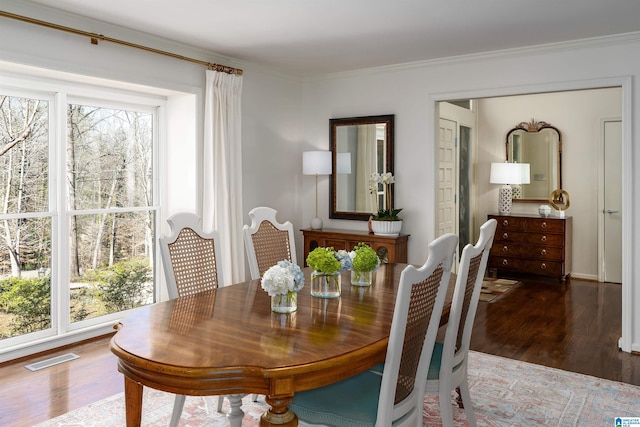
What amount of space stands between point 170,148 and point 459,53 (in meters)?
2.80

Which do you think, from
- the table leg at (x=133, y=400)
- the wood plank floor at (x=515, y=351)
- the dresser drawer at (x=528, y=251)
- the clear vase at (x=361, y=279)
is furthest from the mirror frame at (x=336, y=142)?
the table leg at (x=133, y=400)

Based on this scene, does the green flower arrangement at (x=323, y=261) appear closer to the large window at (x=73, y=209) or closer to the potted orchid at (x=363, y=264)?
the potted orchid at (x=363, y=264)

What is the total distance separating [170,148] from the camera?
484 cm

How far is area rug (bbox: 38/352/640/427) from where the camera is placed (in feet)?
9.30

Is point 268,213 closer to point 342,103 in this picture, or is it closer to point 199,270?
point 199,270

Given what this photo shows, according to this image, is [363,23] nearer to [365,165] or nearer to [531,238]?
[365,165]

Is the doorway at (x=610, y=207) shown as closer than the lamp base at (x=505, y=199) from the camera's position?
Yes

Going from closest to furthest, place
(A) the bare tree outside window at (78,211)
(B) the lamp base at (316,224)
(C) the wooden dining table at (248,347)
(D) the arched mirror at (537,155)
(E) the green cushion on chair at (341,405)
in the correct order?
1. (C) the wooden dining table at (248,347)
2. (E) the green cushion on chair at (341,405)
3. (A) the bare tree outside window at (78,211)
4. (B) the lamp base at (316,224)
5. (D) the arched mirror at (537,155)

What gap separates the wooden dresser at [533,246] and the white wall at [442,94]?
89.9 inches

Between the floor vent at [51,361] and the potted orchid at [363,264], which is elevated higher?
the potted orchid at [363,264]

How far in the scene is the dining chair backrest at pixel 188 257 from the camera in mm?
2734

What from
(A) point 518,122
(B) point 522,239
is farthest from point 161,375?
(A) point 518,122

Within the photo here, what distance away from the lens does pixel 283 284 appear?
2164 millimetres

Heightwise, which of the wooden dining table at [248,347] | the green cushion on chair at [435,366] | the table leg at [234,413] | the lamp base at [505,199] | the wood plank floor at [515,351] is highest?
the lamp base at [505,199]
